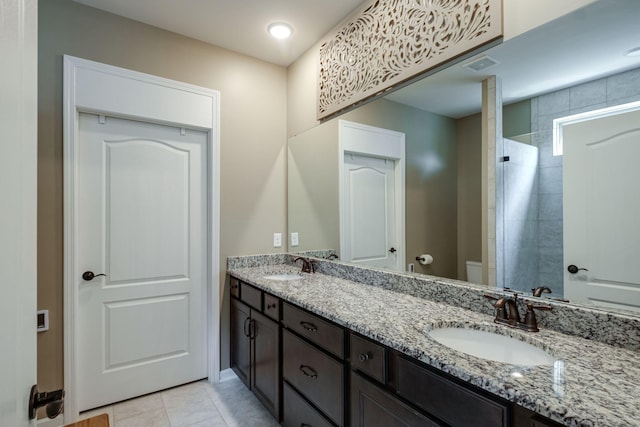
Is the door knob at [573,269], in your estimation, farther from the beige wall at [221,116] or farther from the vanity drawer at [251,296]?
the beige wall at [221,116]

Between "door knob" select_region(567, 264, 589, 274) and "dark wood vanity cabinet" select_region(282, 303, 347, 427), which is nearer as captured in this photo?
"door knob" select_region(567, 264, 589, 274)

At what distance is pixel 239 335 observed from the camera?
2498 millimetres

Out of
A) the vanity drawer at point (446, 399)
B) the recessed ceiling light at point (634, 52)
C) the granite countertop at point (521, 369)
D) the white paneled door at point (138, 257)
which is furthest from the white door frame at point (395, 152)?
the white paneled door at point (138, 257)

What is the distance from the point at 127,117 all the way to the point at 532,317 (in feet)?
8.77

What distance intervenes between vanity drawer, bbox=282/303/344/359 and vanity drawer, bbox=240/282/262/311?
339mm

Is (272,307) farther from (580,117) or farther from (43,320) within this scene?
(580,117)

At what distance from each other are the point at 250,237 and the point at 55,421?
1.73 meters

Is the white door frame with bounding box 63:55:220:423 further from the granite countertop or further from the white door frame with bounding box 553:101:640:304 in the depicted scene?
the white door frame with bounding box 553:101:640:304

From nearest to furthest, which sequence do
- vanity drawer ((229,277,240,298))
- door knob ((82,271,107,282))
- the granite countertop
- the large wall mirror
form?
1. the granite countertop
2. the large wall mirror
3. door knob ((82,271,107,282))
4. vanity drawer ((229,277,240,298))

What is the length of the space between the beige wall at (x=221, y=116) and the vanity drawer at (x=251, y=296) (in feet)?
1.06

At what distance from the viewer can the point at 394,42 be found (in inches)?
73.4

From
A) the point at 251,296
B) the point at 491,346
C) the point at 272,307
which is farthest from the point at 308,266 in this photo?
the point at 491,346

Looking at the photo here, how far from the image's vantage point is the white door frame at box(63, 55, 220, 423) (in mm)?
2051

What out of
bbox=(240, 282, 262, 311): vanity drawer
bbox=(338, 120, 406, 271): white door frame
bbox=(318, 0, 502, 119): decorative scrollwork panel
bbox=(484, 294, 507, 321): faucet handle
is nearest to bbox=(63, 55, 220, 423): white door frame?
→ bbox=(240, 282, 262, 311): vanity drawer
